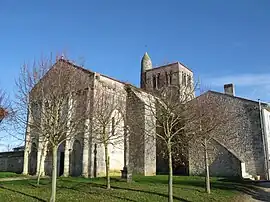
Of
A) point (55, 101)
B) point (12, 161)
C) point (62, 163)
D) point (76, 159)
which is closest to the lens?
point (55, 101)

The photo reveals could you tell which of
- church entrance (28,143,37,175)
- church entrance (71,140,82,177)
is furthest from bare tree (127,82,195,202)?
church entrance (28,143,37,175)

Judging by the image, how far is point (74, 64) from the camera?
17125 mm

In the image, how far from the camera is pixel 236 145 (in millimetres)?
34375

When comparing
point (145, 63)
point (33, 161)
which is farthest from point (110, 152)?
point (145, 63)

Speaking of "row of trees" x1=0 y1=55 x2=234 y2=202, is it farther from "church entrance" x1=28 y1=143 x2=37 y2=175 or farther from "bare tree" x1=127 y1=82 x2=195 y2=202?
"church entrance" x1=28 y1=143 x2=37 y2=175

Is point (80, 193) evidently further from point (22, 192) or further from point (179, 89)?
point (179, 89)

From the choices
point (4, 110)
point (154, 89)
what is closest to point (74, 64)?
point (154, 89)

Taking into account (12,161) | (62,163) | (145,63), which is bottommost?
(62,163)

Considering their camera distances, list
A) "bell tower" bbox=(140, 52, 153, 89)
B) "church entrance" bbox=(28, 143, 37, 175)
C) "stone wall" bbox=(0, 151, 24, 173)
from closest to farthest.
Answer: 1. "church entrance" bbox=(28, 143, 37, 175)
2. "stone wall" bbox=(0, 151, 24, 173)
3. "bell tower" bbox=(140, 52, 153, 89)

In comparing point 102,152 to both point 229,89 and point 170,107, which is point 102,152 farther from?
point 229,89

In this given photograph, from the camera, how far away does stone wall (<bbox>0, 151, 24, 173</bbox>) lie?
124 ft

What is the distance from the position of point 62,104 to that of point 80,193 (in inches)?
204

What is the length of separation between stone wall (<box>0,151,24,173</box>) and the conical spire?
2844 cm

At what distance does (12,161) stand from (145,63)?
30570 mm
